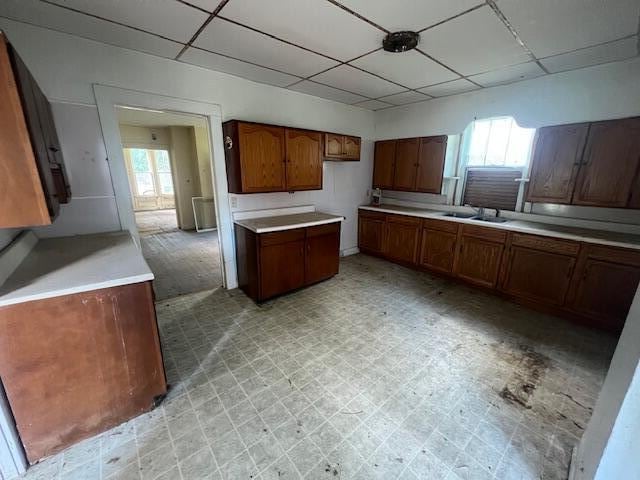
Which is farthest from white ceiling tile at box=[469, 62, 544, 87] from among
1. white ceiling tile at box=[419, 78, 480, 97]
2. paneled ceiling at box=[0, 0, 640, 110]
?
white ceiling tile at box=[419, 78, 480, 97]

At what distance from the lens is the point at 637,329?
39.4 inches

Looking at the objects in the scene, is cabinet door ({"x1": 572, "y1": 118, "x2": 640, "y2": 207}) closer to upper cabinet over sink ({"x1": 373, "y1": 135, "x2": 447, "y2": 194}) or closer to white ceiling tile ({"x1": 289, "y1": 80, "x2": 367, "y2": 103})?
upper cabinet over sink ({"x1": 373, "y1": 135, "x2": 447, "y2": 194})

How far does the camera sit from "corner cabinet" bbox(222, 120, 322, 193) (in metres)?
2.88

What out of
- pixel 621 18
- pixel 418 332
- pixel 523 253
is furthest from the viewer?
pixel 523 253

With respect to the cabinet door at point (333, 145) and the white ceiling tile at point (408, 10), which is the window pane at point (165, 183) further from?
the white ceiling tile at point (408, 10)

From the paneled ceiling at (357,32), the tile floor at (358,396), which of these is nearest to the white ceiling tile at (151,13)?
the paneled ceiling at (357,32)

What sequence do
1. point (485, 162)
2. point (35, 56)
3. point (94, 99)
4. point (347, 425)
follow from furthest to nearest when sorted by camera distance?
point (485, 162)
point (94, 99)
point (35, 56)
point (347, 425)

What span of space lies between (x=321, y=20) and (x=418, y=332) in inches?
109

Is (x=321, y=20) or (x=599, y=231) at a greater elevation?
(x=321, y=20)

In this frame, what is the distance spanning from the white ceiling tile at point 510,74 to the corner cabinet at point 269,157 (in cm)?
204

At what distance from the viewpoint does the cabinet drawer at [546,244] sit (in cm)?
266

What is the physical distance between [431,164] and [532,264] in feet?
6.15

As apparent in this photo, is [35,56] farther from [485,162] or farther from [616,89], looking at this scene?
[616,89]

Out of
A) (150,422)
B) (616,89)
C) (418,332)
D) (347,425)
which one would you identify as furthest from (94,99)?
(616,89)
